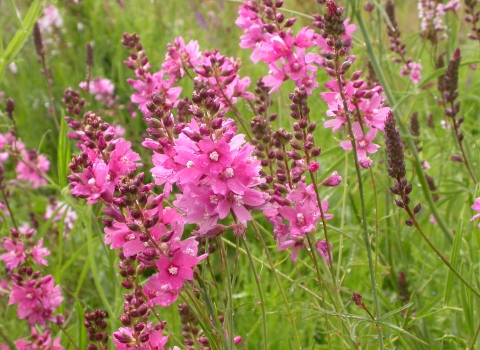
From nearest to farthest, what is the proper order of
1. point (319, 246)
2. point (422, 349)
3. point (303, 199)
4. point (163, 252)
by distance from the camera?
1. point (163, 252)
2. point (303, 199)
3. point (319, 246)
4. point (422, 349)

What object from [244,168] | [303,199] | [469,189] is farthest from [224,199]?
[469,189]

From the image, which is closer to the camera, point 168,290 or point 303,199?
point 168,290

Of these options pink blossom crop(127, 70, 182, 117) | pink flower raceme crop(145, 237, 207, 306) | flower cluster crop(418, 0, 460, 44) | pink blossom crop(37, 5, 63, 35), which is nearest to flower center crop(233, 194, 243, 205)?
pink flower raceme crop(145, 237, 207, 306)

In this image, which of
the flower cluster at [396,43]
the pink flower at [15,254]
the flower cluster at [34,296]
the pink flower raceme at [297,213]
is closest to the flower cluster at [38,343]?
the flower cluster at [34,296]

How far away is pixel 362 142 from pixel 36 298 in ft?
4.55

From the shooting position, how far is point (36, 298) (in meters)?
2.31

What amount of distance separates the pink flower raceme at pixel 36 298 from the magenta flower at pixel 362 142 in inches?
49.3

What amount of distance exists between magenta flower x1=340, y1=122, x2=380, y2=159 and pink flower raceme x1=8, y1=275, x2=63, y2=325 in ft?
4.11

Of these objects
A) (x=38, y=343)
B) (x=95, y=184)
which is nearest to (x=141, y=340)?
(x=95, y=184)

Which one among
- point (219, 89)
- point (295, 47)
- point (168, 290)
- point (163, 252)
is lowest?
point (168, 290)

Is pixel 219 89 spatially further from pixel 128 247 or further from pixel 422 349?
pixel 422 349

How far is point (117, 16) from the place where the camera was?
23.3 feet

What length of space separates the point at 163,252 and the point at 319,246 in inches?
→ 25.0

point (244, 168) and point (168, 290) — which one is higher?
point (244, 168)
